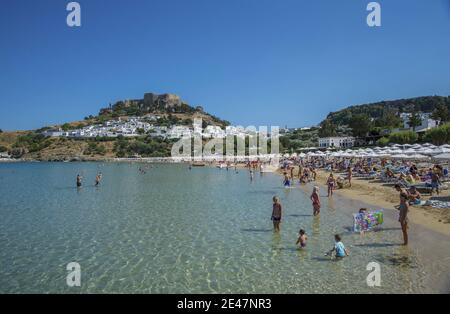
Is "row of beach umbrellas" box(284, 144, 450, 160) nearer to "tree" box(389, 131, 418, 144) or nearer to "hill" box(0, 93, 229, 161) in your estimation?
"tree" box(389, 131, 418, 144)

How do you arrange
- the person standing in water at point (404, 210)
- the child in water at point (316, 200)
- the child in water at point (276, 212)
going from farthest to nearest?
the child in water at point (316, 200) < the child in water at point (276, 212) < the person standing in water at point (404, 210)

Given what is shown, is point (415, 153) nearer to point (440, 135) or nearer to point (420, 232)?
point (420, 232)

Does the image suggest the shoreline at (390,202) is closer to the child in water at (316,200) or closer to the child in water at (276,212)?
the child in water at (316,200)

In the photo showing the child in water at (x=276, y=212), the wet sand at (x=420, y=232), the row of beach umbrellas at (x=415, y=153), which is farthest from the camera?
the row of beach umbrellas at (x=415, y=153)

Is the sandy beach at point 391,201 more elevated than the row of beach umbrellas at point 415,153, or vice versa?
the row of beach umbrellas at point 415,153

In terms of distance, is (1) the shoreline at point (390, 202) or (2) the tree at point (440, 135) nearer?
(1) the shoreline at point (390, 202)

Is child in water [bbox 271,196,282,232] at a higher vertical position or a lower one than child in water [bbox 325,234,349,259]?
higher

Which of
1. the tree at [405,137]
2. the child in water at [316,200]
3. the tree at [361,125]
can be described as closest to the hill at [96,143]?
the tree at [361,125]

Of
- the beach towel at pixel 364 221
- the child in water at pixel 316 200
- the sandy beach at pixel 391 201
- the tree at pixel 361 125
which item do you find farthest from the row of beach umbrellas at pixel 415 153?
the tree at pixel 361 125

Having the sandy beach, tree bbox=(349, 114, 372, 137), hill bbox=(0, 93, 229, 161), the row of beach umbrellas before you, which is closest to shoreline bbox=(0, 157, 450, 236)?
the sandy beach

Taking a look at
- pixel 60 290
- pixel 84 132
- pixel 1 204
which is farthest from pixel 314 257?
pixel 84 132

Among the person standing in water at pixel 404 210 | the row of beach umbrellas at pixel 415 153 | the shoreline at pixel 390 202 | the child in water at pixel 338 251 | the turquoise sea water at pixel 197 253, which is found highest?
the row of beach umbrellas at pixel 415 153

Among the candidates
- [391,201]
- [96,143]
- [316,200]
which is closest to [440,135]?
[391,201]

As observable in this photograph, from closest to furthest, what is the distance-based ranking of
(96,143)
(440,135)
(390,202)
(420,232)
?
(420,232)
(390,202)
(440,135)
(96,143)
